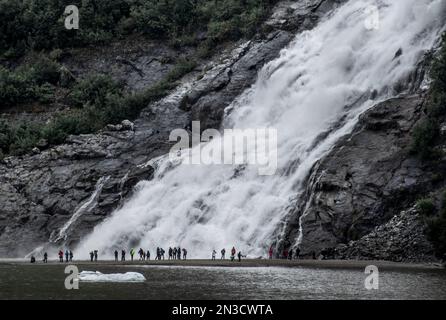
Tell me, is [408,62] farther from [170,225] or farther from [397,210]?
[170,225]

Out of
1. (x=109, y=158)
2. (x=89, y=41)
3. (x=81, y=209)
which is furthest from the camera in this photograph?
(x=89, y=41)

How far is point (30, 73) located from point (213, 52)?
2180 centimetres

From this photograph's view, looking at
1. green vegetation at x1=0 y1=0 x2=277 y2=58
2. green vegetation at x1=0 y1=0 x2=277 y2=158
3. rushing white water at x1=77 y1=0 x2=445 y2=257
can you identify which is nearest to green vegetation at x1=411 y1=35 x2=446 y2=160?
rushing white water at x1=77 y1=0 x2=445 y2=257

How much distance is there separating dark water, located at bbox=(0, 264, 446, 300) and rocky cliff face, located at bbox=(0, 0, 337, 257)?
72.3ft

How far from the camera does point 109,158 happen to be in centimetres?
6906

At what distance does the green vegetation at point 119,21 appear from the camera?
85.6m

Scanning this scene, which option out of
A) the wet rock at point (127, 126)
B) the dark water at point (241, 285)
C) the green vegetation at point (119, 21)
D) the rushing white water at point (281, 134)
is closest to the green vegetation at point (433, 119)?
the rushing white water at point (281, 134)

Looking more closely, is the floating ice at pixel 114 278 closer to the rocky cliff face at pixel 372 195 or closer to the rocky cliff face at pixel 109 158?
the rocky cliff face at pixel 372 195

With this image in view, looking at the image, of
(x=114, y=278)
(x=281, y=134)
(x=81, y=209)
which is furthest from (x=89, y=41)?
(x=114, y=278)

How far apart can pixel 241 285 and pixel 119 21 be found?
65.9 metres

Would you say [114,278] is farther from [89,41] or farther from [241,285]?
[89,41]

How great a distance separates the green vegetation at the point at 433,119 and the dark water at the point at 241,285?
1196 cm

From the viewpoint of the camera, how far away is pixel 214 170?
207 feet
